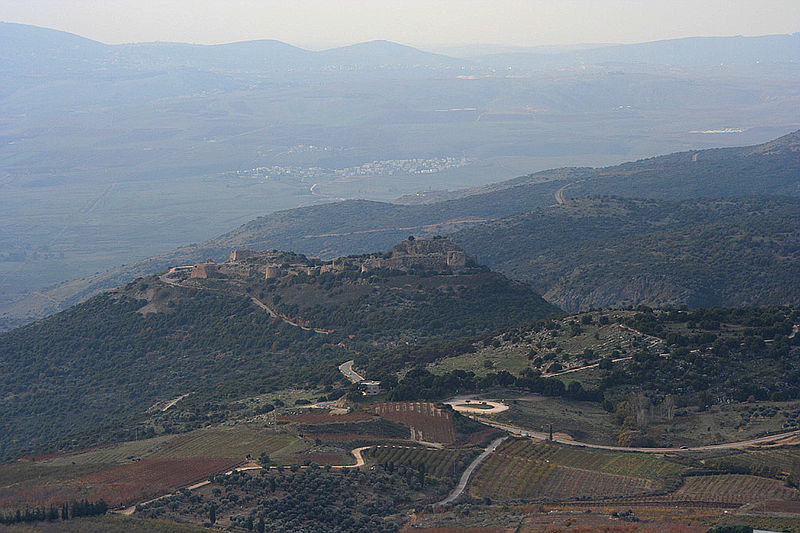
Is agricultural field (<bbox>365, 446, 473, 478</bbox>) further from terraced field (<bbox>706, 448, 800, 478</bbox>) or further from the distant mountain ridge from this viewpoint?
the distant mountain ridge

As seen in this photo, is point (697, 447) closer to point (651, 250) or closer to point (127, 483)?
point (127, 483)

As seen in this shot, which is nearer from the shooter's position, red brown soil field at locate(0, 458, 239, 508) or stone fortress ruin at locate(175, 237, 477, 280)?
red brown soil field at locate(0, 458, 239, 508)

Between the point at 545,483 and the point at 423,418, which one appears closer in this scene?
the point at 545,483

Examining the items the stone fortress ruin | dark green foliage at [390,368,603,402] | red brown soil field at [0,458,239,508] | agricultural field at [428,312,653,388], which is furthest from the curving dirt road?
the stone fortress ruin

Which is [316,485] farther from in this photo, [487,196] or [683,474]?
[487,196]

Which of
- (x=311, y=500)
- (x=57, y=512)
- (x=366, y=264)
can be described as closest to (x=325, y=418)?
(x=311, y=500)

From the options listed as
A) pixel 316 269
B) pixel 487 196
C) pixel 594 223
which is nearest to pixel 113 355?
pixel 316 269

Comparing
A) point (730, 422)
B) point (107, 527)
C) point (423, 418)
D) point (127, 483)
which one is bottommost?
point (730, 422)

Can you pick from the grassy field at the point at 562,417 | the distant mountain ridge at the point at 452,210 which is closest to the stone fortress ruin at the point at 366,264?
the grassy field at the point at 562,417

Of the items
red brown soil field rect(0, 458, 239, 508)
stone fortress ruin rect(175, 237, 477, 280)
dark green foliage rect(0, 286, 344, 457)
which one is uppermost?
stone fortress ruin rect(175, 237, 477, 280)
